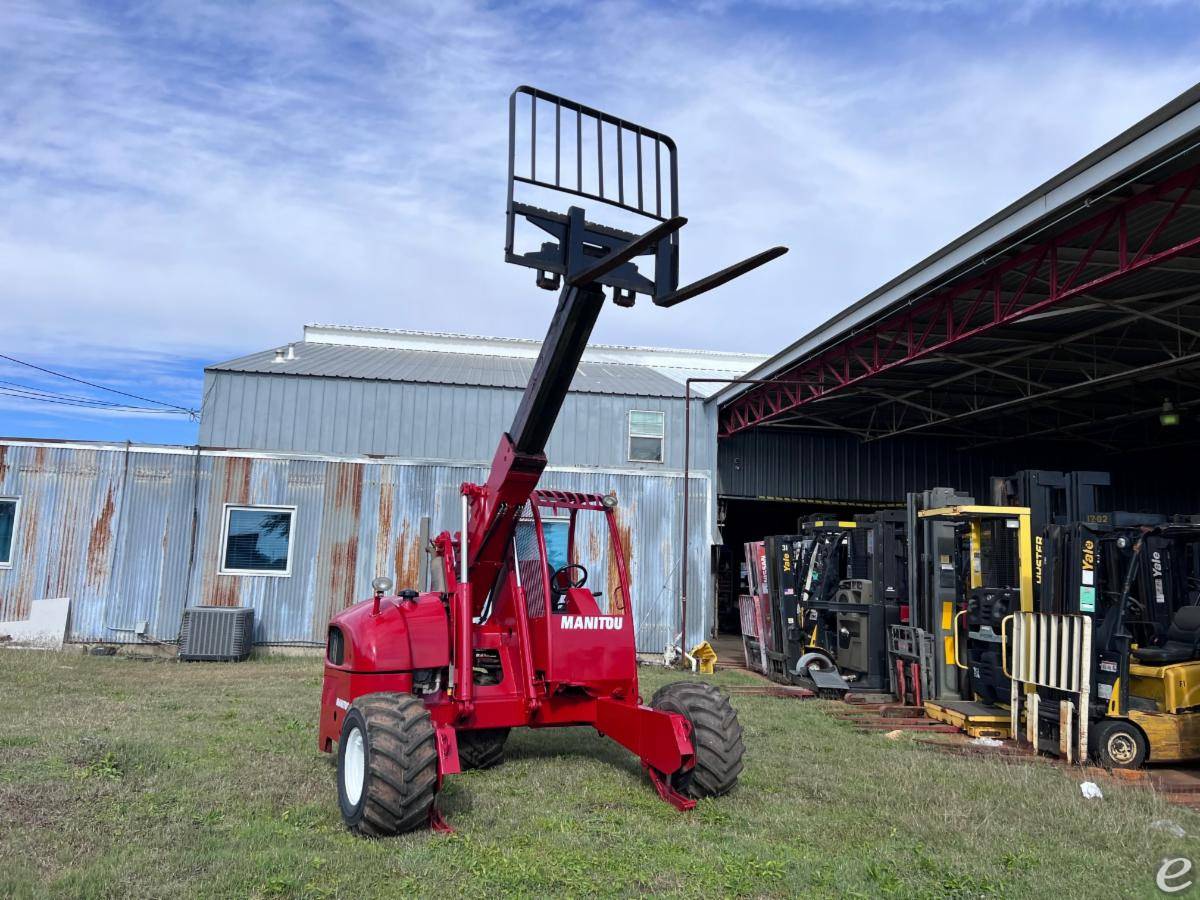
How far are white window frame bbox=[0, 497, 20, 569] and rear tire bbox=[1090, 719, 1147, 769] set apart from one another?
17677 millimetres

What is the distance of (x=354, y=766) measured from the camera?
6.45 metres

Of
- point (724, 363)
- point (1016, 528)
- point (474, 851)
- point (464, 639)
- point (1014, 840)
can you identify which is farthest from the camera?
point (724, 363)

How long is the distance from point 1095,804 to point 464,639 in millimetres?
5323

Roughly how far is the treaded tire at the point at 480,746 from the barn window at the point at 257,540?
33.6 ft

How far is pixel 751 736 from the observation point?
33.4 ft

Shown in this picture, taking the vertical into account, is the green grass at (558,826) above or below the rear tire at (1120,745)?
below

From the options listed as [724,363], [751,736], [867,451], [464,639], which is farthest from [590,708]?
[724,363]

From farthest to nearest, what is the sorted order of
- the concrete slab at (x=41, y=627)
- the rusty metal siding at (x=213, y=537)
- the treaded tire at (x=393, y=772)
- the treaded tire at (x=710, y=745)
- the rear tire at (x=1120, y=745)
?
1. the rusty metal siding at (x=213, y=537)
2. the concrete slab at (x=41, y=627)
3. the rear tire at (x=1120, y=745)
4. the treaded tire at (x=710, y=745)
5. the treaded tire at (x=393, y=772)

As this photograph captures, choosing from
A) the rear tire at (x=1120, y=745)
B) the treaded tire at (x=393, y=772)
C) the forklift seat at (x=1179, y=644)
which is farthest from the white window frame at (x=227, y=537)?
the forklift seat at (x=1179, y=644)

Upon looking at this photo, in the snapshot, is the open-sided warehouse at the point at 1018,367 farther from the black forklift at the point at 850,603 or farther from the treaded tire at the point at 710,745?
the treaded tire at the point at 710,745

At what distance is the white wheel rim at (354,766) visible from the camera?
6.31 metres

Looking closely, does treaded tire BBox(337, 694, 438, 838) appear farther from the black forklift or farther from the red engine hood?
the black forklift

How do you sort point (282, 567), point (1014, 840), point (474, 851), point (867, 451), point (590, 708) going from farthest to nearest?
point (867, 451) → point (282, 567) → point (590, 708) → point (1014, 840) → point (474, 851)

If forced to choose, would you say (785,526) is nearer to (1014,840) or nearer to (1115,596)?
(1115,596)
